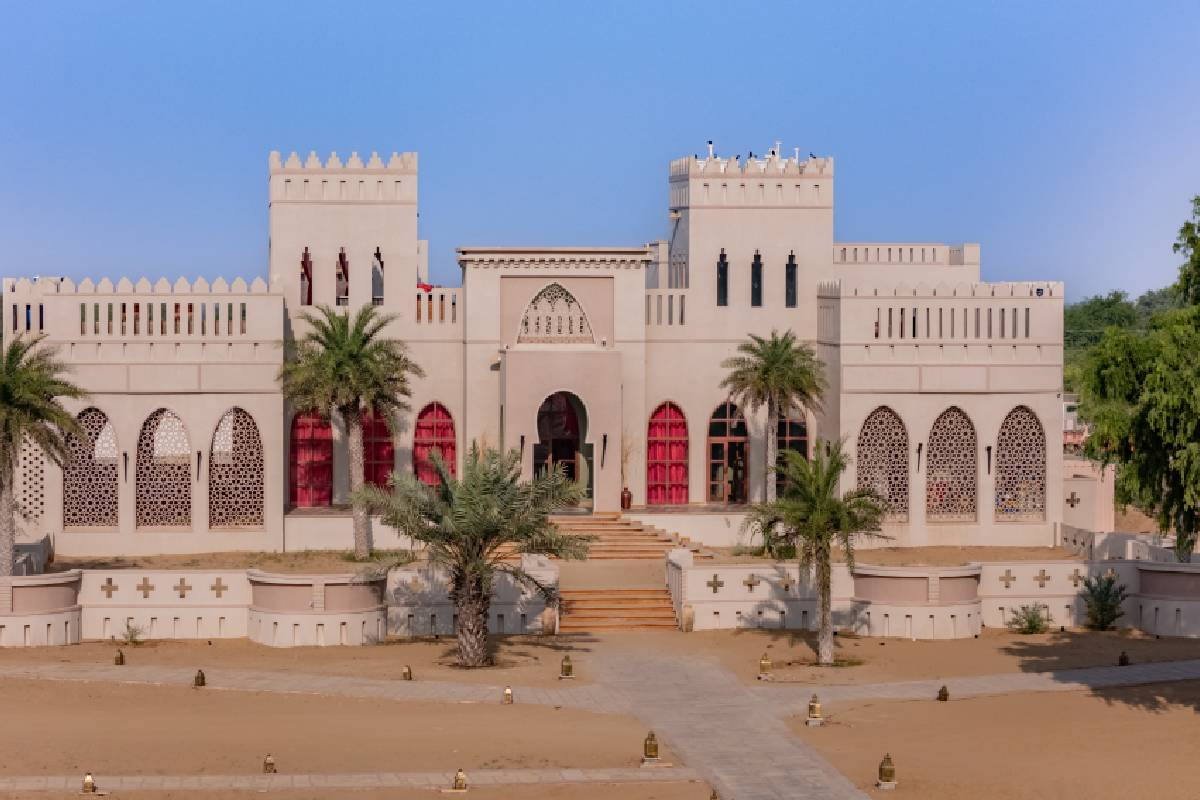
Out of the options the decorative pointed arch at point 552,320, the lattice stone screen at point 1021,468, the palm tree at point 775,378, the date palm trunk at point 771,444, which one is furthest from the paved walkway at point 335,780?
the lattice stone screen at point 1021,468

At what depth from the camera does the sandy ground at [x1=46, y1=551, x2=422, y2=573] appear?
3916cm

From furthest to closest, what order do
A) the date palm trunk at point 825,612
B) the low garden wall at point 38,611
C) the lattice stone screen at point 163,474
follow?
the lattice stone screen at point 163,474 < the low garden wall at point 38,611 < the date palm trunk at point 825,612

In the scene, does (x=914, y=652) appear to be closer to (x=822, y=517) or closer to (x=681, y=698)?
(x=822, y=517)

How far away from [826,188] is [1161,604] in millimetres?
14202

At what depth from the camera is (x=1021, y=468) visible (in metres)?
44.2

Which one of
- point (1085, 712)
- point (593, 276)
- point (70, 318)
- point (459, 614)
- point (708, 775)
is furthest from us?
point (593, 276)

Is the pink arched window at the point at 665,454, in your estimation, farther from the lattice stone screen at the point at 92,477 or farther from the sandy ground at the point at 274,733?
the sandy ground at the point at 274,733

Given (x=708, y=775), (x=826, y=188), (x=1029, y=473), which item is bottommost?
(x=708, y=775)

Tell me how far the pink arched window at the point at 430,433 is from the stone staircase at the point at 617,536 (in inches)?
146

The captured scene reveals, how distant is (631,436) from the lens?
45.0m

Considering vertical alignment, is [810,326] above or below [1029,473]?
above

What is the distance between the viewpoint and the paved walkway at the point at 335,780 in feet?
78.0

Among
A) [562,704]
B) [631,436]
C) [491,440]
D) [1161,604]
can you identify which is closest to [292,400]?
[491,440]

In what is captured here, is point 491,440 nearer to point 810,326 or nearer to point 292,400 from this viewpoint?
point 292,400
